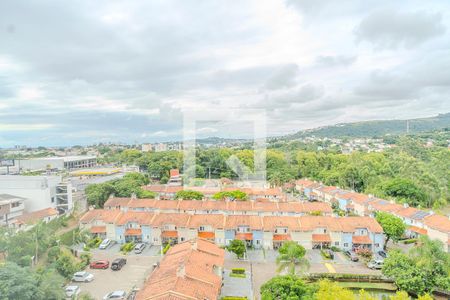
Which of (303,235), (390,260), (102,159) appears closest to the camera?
(390,260)

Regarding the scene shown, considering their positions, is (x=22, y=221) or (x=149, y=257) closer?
(x=149, y=257)

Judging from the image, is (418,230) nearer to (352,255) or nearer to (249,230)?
(352,255)

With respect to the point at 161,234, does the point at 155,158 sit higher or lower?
higher

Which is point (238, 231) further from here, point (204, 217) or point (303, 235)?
point (303, 235)

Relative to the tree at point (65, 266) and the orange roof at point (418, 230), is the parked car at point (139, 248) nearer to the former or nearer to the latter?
the tree at point (65, 266)

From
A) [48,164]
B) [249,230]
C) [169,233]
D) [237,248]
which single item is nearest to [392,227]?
[249,230]

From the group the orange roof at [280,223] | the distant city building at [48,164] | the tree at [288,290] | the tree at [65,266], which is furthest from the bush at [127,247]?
the distant city building at [48,164]

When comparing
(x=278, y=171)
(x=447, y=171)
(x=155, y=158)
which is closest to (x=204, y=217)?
(x=278, y=171)

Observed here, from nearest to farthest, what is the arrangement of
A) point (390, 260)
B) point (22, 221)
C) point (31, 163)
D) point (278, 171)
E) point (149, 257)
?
point (390, 260)
point (149, 257)
point (22, 221)
point (278, 171)
point (31, 163)

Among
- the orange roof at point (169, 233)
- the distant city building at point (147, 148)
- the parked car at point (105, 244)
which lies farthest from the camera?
the distant city building at point (147, 148)
